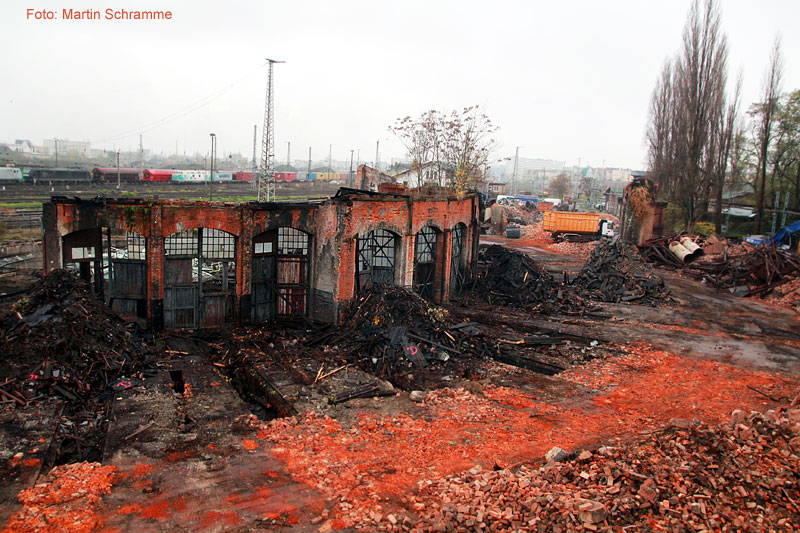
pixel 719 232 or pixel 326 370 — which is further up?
pixel 719 232

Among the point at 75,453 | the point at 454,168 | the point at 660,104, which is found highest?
the point at 660,104

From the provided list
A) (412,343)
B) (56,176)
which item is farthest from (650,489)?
(56,176)

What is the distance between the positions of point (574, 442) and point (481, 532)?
386cm

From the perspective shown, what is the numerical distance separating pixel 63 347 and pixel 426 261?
12.1 meters

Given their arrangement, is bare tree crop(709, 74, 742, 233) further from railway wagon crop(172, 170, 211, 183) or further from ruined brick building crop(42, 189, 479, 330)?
railway wagon crop(172, 170, 211, 183)

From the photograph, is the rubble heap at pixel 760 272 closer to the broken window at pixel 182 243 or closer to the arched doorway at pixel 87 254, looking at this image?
the broken window at pixel 182 243

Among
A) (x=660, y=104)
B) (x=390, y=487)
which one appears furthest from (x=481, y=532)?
(x=660, y=104)

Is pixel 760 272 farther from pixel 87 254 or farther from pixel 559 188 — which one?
pixel 559 188

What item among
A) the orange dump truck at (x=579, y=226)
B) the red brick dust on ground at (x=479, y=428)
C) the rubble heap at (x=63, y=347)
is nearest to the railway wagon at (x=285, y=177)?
the orange dump truck at (x=579, y=226)

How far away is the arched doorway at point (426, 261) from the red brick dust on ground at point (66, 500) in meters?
12.9

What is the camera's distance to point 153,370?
42.6ft

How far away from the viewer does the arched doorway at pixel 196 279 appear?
16078mm

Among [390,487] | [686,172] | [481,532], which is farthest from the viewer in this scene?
[686,172]

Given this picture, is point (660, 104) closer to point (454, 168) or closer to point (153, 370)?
point (454, 168)
